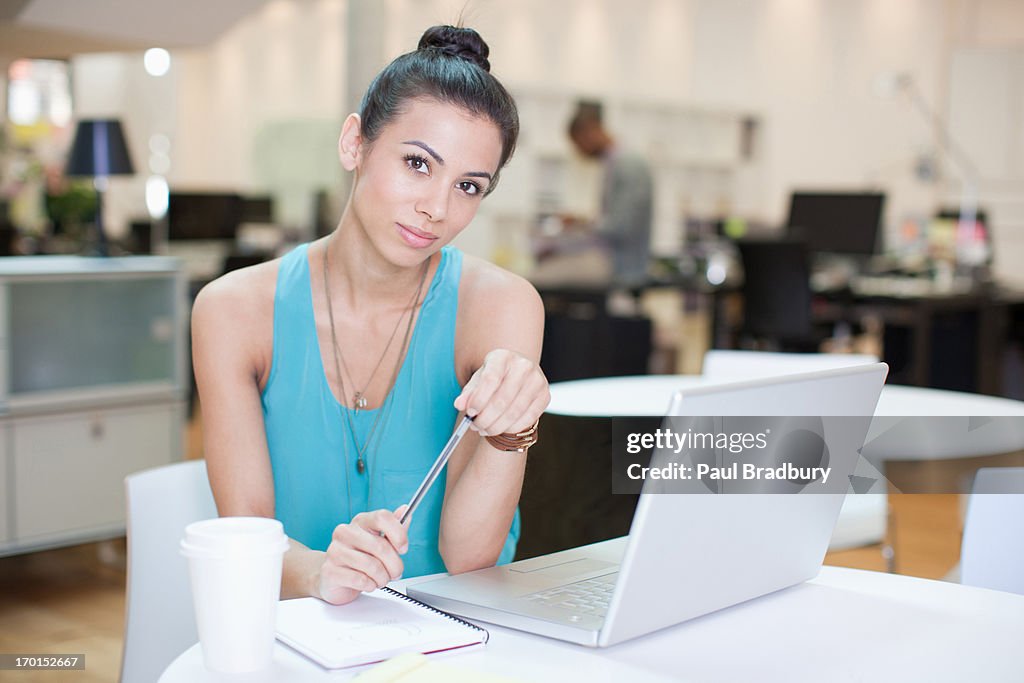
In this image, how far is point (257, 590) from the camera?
81cm

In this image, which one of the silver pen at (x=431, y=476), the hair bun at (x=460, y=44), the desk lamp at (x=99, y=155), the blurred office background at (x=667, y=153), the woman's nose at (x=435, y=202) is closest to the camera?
the silver pen at (x=431, y=476)

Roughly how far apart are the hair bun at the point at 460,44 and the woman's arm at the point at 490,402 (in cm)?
29

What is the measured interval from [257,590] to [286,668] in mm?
87

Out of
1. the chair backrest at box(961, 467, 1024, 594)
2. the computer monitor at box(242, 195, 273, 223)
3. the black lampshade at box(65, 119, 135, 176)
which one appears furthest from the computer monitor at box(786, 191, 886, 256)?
the chair backrest at box(961, 467, 1024, 594)

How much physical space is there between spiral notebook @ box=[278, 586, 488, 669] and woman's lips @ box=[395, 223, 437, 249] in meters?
0.48

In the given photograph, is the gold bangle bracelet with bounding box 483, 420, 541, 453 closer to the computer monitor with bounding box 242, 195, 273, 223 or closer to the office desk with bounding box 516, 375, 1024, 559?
the office desk with bounding box 516, 375, 1024, 559

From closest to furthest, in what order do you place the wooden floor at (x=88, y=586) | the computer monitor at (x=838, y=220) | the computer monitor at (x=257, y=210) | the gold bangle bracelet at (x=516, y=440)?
the gold bangle bracelet at (x=516, y=440) → the wooden floor at (x=88, y=586) → the computer monitor at (x=838, y=220) → the computer monitor at (x=257, y=210)

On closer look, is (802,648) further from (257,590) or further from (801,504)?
(257,590)

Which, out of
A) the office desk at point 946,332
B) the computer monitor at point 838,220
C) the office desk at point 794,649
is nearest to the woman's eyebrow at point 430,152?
the office desk at point 794,649

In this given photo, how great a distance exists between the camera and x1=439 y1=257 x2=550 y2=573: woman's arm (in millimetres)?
1027

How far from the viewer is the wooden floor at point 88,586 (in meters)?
2.70

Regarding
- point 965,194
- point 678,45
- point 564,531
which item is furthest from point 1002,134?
point 564,531

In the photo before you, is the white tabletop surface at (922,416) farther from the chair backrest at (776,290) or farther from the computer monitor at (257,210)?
the computer monitor at (257,210)

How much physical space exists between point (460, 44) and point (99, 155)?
276 cm
